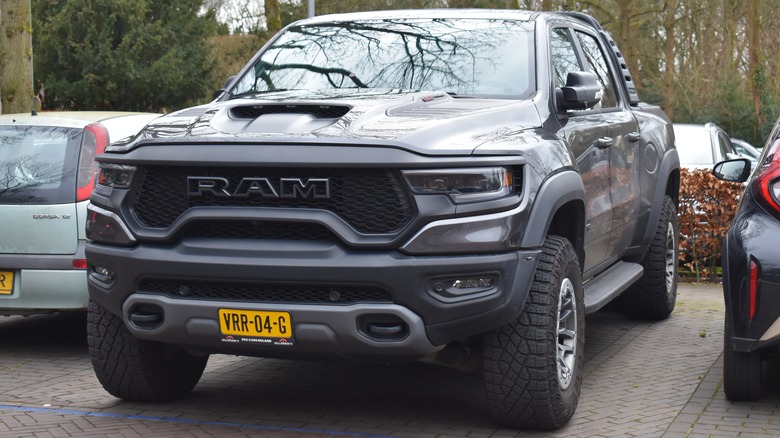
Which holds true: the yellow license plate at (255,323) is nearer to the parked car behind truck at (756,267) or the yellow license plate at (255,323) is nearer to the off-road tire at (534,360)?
the off-road tire at (534,360)

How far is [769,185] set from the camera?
525 cm

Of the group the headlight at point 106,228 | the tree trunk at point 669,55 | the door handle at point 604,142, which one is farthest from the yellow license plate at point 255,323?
the tree trunk at point 669,55

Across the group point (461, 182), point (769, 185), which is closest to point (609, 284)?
point (769, 185)

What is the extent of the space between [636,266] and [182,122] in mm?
3452

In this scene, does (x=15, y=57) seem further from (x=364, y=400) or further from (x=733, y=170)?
(x=733, y=170)

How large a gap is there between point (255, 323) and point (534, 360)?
1.22m

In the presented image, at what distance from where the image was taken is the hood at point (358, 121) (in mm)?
4691

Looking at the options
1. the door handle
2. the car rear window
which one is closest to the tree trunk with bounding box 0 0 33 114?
the car rear window

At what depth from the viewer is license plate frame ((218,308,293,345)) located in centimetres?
468

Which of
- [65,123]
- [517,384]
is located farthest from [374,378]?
[65,123]

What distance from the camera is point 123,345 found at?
543 centimetres

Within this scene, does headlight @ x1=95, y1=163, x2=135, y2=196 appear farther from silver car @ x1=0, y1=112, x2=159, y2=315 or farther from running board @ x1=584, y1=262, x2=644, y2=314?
running board @ x1=584, y1=262, x2=644, y2=314

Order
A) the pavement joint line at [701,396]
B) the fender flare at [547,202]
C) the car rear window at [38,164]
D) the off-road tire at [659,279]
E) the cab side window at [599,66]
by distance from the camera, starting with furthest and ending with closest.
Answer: the off-road tire at [659,279], the cab side window at [599,66], the car rear window at [38,164], the pavement joint line at [701,396], the fender flare at [547,202]

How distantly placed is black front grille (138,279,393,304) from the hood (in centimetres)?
61
